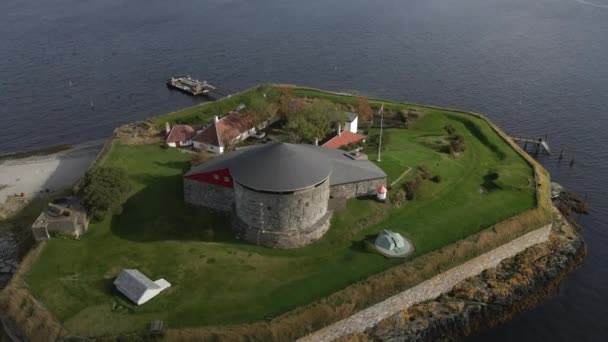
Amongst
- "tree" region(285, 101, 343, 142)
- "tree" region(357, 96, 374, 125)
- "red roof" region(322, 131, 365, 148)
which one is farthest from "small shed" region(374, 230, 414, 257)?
"tree" region(357, 96, 374, 125)

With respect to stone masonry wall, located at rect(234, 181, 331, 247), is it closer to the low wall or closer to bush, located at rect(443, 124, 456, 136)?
the low wall

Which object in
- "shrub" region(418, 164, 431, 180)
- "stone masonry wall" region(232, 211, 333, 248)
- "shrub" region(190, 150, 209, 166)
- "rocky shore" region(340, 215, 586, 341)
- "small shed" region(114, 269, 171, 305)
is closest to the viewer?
"small shed" region(114, 269, 171, 305)

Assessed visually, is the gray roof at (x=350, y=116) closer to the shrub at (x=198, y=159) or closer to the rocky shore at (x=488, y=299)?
the shrub at (x=198, y=159)

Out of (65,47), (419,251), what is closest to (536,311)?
(419,251)

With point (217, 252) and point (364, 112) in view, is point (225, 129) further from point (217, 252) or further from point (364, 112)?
point (217, 252)

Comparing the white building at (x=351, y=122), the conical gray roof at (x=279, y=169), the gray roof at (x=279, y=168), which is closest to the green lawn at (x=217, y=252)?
the gray roof at (x=279, y=168)

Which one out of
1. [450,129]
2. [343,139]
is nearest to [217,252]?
[343,139]

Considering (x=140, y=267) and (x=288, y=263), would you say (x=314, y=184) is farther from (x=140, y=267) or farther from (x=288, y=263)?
(x=140, y=267)
